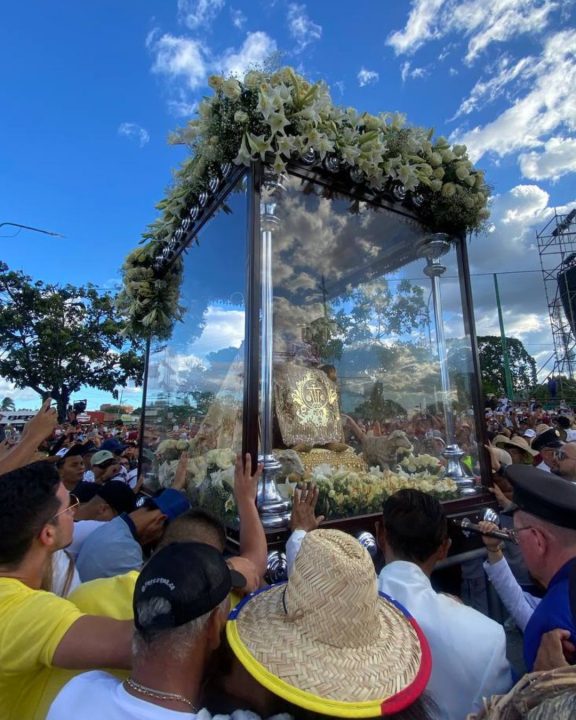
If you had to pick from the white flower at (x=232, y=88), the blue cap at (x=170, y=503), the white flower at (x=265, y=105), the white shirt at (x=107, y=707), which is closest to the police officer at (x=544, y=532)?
the white shirt at (x=107, y=707)

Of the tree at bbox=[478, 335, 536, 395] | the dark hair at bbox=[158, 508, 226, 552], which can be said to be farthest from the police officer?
the tree at bbox=[478, 335, 536, 395]

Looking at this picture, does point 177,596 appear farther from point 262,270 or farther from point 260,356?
point 262,270

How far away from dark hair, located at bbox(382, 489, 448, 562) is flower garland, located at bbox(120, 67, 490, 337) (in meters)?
2.39

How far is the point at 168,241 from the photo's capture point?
14.2ft

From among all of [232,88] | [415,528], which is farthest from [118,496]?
[232,88]

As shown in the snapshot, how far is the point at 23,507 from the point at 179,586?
896 millimetres

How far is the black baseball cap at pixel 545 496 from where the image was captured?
156 cm

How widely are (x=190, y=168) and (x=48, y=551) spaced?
308cm

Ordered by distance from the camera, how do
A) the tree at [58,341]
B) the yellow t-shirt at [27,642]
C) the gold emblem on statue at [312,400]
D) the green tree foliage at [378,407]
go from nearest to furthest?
the yellow t-shirt at [27,642], the gold emblem on statue at [312,400], the green tree foliage at [378,407], the tree at [58,341]

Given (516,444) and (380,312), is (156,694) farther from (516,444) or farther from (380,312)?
(516,444)

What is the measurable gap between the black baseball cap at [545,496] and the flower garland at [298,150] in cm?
247

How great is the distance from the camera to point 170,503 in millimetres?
2402

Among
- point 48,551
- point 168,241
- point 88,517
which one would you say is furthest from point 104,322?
point 48,551

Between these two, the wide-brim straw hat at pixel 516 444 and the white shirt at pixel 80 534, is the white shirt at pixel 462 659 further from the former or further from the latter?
the wide-brim straw hat at pixel 516 444
